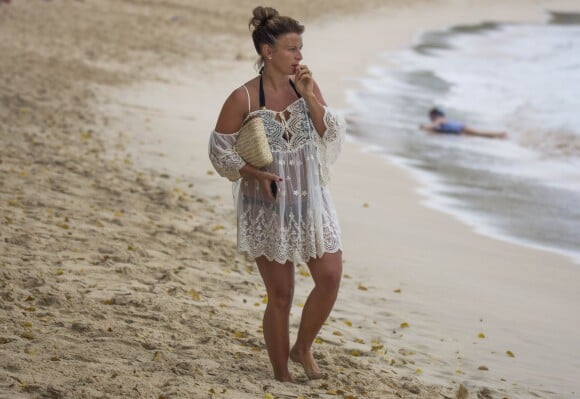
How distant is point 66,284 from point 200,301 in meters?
0.79

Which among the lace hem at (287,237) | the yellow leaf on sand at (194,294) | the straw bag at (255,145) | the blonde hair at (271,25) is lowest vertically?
the yellow leaf on sand at (194,294)

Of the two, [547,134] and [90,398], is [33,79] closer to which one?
[547,134]

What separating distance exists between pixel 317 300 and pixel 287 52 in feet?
3.78

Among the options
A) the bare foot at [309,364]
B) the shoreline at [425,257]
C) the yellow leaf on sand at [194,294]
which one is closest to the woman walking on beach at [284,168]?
the bare foot at [309,364]

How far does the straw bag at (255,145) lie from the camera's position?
4.61 meters

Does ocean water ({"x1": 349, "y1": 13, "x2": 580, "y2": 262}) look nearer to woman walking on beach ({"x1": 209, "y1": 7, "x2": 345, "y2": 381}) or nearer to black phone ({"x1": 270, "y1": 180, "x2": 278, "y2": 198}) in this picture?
woman walking on beach ({"x1": 209, "y1": 7, "x2": 345, "y2": 381})

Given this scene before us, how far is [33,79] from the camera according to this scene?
45.7ft

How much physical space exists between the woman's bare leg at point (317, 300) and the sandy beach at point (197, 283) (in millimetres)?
133

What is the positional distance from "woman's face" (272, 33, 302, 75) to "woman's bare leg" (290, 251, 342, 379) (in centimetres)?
88

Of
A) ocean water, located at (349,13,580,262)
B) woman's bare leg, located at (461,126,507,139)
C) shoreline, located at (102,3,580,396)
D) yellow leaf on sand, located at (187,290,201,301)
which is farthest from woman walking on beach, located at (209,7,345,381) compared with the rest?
woman's bare leg, located at (461,126,507,139)

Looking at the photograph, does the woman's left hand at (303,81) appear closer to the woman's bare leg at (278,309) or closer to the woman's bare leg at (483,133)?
the woman's bare leg at (278,309)

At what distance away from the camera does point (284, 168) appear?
474cm

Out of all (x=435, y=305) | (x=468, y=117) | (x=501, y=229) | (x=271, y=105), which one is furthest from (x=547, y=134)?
(x=271, y=105)

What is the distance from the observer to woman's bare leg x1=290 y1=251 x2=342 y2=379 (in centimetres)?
479
